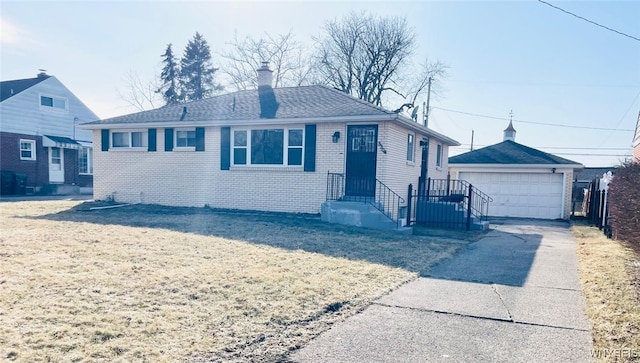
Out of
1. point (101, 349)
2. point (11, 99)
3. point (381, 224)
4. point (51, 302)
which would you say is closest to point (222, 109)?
point (381, 224)

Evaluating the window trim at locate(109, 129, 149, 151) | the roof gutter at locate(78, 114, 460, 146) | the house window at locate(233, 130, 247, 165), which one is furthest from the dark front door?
the window trim at locate(109, 129, 149, 151)

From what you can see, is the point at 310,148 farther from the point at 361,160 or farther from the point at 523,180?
the point at 523,180

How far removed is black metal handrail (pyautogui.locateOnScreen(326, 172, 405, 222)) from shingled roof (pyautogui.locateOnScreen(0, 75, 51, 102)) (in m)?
21.3

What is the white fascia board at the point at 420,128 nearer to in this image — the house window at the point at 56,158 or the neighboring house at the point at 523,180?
the neighboring house at the point at 523,180

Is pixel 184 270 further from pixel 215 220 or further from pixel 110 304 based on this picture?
pixel 215 220

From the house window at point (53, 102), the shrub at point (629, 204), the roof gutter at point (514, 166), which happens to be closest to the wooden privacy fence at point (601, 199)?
the roof gutter at point (514, 166)

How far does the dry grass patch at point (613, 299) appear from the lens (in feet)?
11.9

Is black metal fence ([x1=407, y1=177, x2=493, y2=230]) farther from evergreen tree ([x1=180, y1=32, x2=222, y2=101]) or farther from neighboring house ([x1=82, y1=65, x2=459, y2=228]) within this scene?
evergreen tree ([x1=180, y1=32, x2=222, y2=101])

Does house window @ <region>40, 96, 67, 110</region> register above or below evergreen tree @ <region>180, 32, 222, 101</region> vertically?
below

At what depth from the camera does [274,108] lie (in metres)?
13.8

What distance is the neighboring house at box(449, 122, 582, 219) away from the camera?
59.5ft

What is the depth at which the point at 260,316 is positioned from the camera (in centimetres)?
409

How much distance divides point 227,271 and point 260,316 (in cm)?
181

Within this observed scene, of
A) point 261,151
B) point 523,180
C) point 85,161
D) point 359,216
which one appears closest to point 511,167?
point 523,180
